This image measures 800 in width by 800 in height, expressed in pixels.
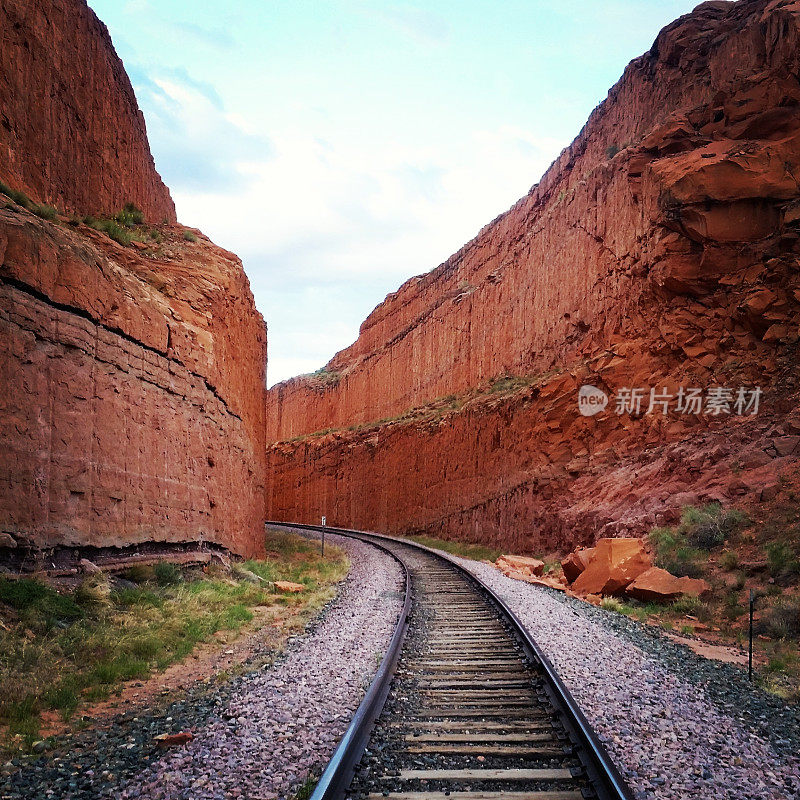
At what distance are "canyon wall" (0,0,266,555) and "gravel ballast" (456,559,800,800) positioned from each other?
22.3 ft

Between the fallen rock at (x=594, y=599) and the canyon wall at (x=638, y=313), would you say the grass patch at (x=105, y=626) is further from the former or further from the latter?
the canyon wall at (x=638, y=313)

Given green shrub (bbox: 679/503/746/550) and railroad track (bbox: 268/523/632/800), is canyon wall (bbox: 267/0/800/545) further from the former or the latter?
railroad track (bbox: 268/523/632/800)

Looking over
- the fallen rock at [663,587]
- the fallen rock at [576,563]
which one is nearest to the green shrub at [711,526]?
the fallen rock at [663,587]

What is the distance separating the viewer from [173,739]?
4.72 m

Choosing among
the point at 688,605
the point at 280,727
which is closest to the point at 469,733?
the point at 280,727

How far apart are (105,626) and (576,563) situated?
34.1ft

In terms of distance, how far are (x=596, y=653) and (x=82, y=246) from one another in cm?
965

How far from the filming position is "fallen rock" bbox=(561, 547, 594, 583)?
13948 mm

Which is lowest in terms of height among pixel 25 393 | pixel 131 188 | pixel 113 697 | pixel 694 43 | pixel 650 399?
pixel 113 697

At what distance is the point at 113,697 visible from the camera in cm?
598

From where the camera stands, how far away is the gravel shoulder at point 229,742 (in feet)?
13.4

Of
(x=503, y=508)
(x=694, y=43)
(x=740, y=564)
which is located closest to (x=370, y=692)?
(x=740, y=564)

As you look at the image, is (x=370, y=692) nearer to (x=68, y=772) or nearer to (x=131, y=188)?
(x=68, y=772)

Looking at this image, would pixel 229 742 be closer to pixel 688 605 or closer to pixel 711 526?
pixel 688 605
